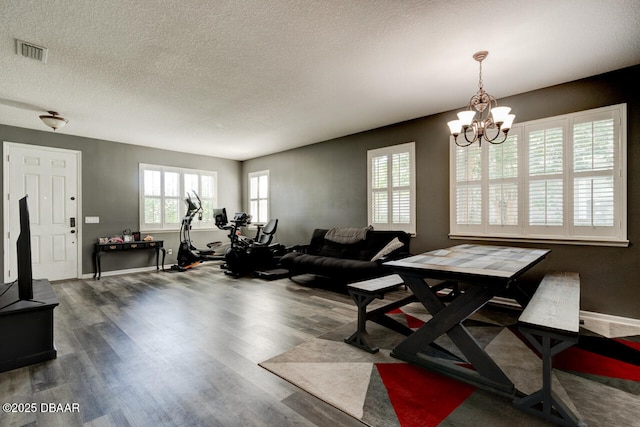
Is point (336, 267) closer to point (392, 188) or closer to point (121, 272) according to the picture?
point (392, 188)

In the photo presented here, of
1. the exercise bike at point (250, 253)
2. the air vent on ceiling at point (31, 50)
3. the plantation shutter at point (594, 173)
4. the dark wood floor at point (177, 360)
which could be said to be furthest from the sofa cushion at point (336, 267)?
the air vent on ceiling at point (31, 50)

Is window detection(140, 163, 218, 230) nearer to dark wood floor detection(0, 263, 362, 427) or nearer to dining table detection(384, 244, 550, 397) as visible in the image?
dark wood floor detection(0, 263, 362, 427)

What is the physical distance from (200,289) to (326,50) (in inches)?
155

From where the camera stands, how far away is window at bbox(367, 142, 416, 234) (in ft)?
15.9

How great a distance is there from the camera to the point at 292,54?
9.14ft

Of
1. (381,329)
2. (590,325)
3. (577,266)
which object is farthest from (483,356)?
(577,266)

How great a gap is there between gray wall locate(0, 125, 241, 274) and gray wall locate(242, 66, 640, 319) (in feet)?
8.30

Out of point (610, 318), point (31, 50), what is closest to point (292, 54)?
point (31, 50)

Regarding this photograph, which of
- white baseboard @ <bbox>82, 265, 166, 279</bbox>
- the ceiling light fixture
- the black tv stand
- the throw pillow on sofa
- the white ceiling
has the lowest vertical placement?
white baseboard @ <bbox>82, 265, 166, 279</bbox>

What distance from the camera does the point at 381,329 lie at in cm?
303

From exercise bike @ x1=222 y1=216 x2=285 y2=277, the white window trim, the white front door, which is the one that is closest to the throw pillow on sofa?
exercise bike @ x1=222 y1=216 x2=285 y2=277

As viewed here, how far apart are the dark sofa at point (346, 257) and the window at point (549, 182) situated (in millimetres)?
1046

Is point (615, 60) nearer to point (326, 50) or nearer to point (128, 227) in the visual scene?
point (326, 50)

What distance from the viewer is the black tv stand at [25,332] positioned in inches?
89.4
